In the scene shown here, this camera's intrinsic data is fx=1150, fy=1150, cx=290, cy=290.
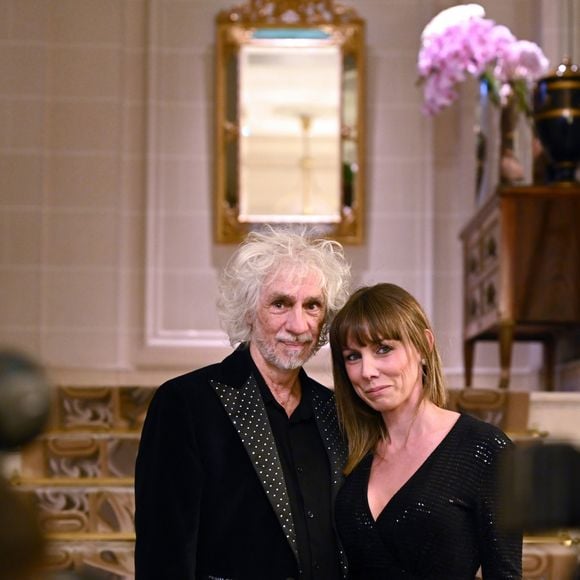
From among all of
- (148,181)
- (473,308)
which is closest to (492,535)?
(473,308)

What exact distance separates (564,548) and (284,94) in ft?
12.5

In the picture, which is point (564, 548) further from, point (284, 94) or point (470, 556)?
point (284, 94)

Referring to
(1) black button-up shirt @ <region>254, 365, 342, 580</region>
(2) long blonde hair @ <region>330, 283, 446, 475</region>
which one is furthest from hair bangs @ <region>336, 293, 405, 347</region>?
(1) black button-up shirt @ <region>254, 365, 342, 580</region>

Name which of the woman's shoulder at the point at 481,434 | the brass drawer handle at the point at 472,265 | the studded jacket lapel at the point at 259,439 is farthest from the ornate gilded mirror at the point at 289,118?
the woman's shoulder at the point at 481,434

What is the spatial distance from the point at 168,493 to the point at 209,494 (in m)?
0.08

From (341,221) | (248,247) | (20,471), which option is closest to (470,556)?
(248,247)

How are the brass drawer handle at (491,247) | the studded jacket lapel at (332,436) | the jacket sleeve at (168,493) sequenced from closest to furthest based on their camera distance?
the jacket sleeve at (168,493)
the studded jacket lapel at (332,436)
the brass drawer handle at (491,247)

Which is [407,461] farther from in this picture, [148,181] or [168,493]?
[148,181]

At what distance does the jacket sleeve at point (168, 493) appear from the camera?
7.04ft

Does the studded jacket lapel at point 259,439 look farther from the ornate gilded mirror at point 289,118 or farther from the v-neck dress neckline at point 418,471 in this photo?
the ornate gilded mirror at point 289,118

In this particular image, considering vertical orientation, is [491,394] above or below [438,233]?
below

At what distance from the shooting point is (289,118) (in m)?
6.82

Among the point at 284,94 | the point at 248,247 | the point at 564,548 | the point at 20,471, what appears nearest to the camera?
the point at 248,247

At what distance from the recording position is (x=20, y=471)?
169 inches
